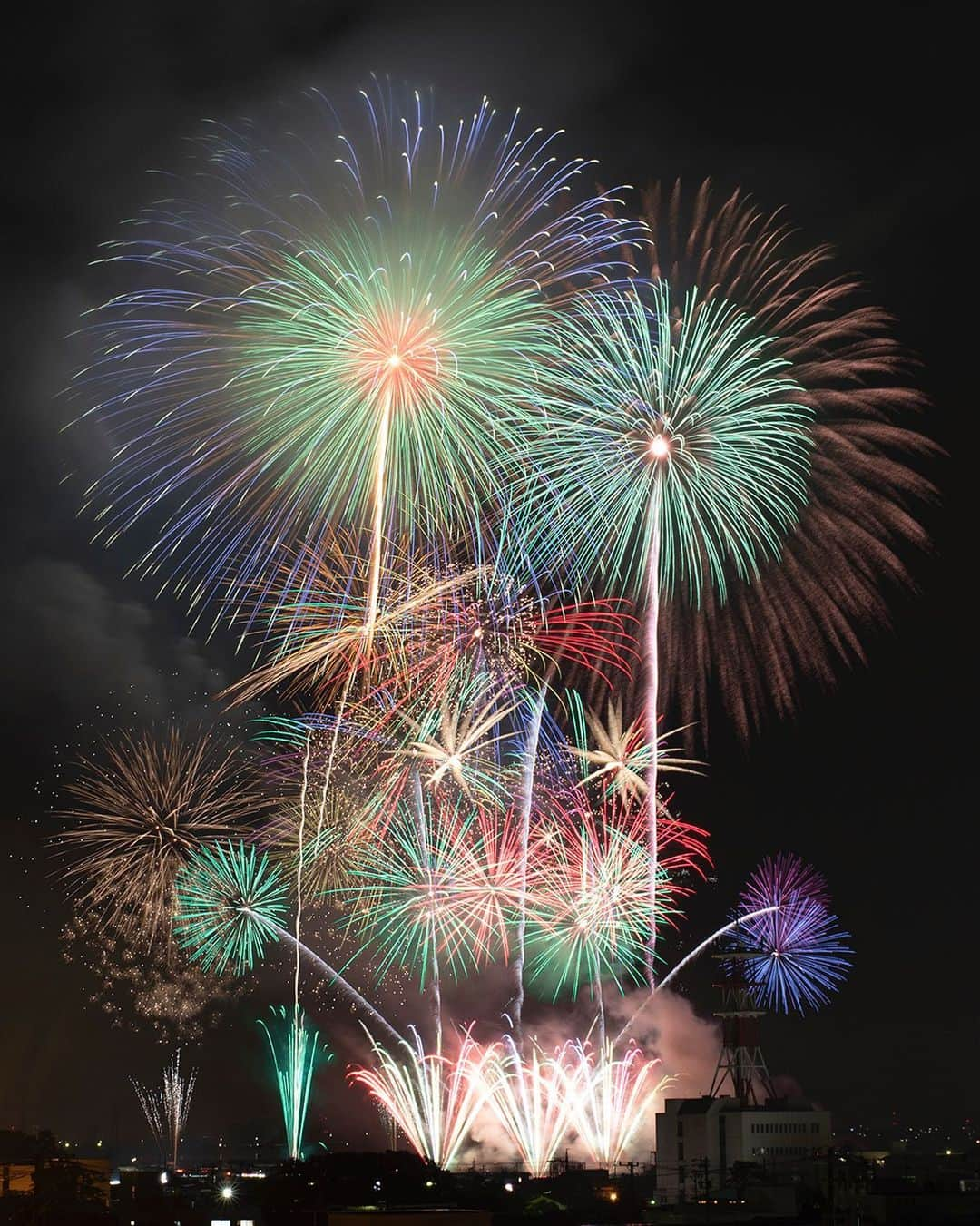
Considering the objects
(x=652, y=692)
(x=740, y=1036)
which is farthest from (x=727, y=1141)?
(x=652, y=692)

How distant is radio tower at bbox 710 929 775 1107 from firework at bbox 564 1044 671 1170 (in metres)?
3.38

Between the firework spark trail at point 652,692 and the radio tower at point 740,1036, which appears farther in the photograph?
the radio tower at point 740,1036

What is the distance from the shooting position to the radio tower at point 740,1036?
75938mm

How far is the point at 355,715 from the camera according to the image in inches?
1812

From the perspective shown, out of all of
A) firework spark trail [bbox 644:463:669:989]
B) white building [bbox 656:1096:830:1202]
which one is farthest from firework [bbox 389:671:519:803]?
white building [bbox 656:1096:830:1202]

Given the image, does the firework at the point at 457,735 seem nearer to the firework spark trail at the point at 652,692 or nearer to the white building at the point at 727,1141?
the firework spark trail at the point at 652,692

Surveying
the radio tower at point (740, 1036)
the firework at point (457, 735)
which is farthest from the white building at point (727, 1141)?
the firework at point (457, 735)

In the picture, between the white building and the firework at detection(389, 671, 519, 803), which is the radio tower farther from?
the firework at detection(389, 671, 519, 803)

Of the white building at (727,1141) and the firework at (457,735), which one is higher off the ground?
the firework at (457,735)

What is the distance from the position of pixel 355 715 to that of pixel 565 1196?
3067 centimetres

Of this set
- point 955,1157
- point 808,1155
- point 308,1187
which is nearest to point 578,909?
point 308,1187

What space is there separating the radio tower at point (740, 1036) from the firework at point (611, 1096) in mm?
3375

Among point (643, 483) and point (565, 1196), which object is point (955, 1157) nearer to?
point (565, 1196)

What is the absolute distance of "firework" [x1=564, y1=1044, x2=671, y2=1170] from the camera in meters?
64.9
